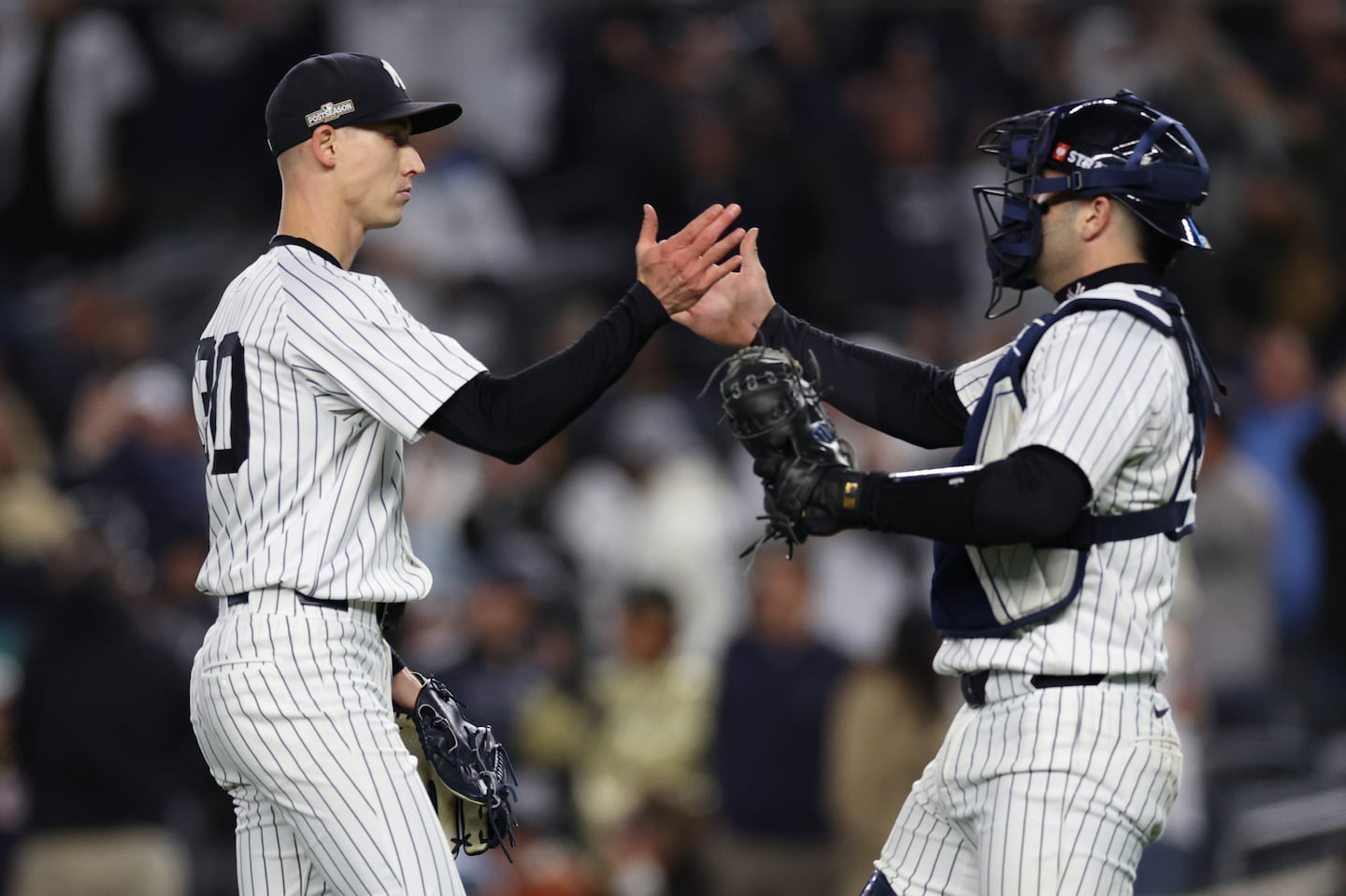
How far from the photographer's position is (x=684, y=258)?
459cm

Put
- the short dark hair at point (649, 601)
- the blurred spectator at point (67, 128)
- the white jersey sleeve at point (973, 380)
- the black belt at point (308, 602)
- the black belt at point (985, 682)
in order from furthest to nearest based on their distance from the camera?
the blurred spectator at point (67, 128) → the short dark hair at point (649, 601) → the white jersey sleeve at point (973, 380) → the black belt at point (308, 602) → the black belt at point (985, 682)

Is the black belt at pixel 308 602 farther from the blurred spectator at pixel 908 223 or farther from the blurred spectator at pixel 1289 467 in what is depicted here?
the blurred spectator at pixel 908 223

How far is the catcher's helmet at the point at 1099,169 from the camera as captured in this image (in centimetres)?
438

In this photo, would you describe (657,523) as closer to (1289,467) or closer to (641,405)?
(641,405)

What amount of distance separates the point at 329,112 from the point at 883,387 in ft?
4.72

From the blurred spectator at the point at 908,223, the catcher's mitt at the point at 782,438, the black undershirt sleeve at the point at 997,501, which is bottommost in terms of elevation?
the black undershirt sleeve at the point at 997,501

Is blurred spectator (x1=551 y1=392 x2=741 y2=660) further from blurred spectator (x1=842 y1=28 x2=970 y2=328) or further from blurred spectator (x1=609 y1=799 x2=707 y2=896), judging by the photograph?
blurred spectator (x1=842 y1=28 x2=970 y2=328)

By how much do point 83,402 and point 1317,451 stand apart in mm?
6827

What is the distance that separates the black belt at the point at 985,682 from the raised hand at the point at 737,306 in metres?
1.04

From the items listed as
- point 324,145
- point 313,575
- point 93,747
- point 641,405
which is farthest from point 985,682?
point 641,405

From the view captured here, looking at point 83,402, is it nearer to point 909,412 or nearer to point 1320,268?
point 1320,268

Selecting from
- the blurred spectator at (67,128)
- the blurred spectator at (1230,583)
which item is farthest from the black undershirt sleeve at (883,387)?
the blurred spectator at (67,128)

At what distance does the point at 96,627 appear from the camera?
8719 mm

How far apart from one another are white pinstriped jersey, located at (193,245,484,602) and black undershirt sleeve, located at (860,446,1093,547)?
983 millimetres
